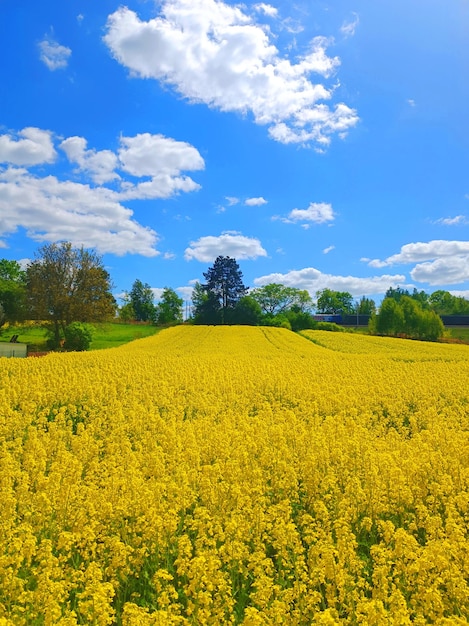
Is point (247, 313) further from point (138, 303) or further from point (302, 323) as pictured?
point (138, 303)

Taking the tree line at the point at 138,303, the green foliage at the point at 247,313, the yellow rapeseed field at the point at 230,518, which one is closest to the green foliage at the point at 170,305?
the tree line at the point at 138,303

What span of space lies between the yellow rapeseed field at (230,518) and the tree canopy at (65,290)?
3636cm

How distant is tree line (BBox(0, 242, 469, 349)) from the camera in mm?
46500

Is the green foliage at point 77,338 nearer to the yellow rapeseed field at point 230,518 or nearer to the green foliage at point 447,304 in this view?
the yellow rapeseed field at point 230,518

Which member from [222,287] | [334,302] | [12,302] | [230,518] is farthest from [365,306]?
[230,518]

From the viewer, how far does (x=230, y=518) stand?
5.19 meters

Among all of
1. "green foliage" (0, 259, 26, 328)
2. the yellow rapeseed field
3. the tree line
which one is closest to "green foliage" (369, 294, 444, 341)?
the tree line

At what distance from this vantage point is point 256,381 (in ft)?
48.3

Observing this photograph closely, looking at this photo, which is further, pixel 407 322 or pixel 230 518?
pixel 407 322

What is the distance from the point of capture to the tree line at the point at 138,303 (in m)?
46.5

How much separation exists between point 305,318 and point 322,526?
7481 cm

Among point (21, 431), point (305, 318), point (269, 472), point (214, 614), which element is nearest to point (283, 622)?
point (214, 614)

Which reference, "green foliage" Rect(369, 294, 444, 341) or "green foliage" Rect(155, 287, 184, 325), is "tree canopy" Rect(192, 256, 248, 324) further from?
"green foliage" Rect(369, 294, 444, 341)

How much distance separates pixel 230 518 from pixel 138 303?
115 meters
